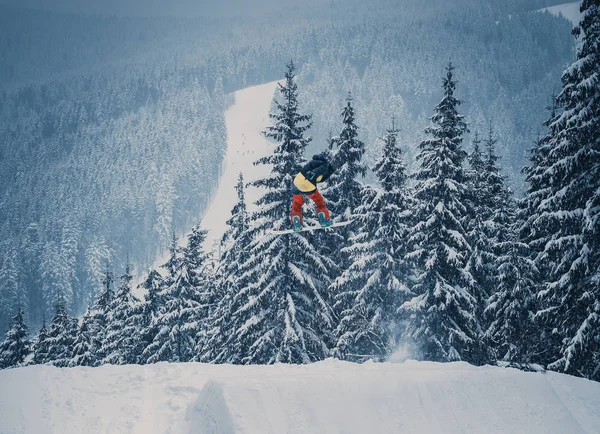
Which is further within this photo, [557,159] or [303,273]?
[303,273]

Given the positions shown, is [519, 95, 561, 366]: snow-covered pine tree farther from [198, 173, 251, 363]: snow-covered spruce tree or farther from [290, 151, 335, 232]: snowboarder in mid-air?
[198, 173, 251, 363]: snow-covered spruce tree

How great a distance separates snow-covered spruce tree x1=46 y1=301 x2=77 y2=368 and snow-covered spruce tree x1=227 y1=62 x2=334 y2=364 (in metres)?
18.3

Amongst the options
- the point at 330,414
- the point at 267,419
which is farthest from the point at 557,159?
the point at 267,419

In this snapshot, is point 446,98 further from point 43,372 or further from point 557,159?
point 43,372

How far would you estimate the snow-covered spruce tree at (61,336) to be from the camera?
27656 millimetres

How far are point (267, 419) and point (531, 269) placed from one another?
49.2ft

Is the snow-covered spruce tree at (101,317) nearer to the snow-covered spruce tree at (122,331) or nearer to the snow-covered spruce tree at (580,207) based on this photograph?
the snow-covered spruce tree at (122,331)

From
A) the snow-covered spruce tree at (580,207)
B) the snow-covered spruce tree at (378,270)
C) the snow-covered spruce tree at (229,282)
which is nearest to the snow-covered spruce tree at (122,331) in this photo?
the snow-covered spruce tree at (229,282)

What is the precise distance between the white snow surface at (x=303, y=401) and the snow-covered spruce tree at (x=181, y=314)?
44.1 feet

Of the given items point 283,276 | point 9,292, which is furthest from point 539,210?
point 9,292

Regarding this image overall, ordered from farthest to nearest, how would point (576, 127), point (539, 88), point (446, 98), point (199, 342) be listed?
point (539, 88) → point (199, 342) → point (446, 98) → point (576, 127)

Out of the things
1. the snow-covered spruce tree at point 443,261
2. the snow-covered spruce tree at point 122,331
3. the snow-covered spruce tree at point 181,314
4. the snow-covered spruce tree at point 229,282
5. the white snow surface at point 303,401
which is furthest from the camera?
the snow-covered spruce tree at point 122,331

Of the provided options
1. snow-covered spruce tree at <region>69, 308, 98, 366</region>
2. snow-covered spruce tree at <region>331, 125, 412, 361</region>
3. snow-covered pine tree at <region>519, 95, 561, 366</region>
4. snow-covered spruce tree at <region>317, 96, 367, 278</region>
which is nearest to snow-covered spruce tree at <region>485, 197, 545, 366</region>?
snow-covered pine tree at <region>519, 95, 561, 366</region>

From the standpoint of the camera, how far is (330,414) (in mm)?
7371
